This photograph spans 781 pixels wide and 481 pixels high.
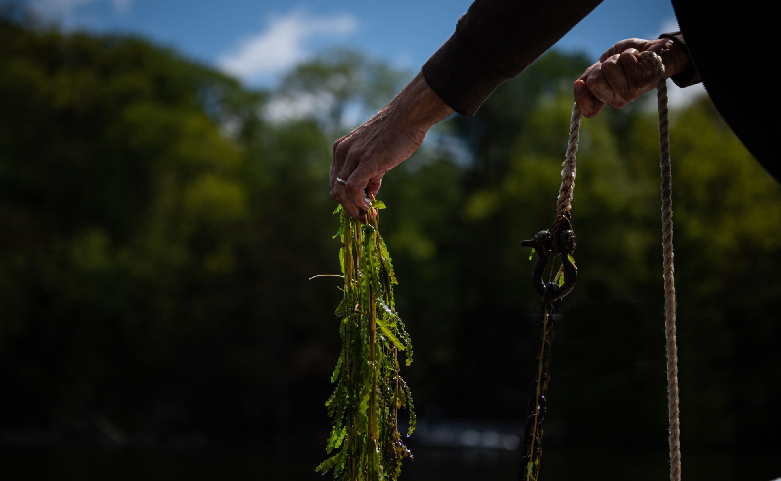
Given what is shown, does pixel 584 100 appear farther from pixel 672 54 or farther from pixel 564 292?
pixel 564 292

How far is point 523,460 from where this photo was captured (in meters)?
1.51

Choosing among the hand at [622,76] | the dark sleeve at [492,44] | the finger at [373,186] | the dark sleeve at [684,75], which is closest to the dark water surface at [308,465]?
the dark sleeve at [684,75]

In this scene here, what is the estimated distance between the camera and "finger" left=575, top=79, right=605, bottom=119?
171 cm

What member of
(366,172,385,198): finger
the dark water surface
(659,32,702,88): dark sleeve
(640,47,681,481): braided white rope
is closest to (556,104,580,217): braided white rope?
(640,47,681,481): braided white rope

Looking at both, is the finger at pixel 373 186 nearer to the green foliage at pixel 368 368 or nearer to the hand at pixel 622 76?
Answer: the green foliage at pixel 368 368

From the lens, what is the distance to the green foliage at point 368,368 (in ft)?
5.89

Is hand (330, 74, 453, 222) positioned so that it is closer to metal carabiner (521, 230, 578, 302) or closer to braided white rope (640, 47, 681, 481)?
metal carabiner (521, 230, 578, 302)

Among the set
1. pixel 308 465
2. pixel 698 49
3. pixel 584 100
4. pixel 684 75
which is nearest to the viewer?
pixel 698 49

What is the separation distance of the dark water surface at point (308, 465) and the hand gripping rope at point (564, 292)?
20.8 meters

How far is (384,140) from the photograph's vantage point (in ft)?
5.43

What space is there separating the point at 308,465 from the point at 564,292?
2499cm

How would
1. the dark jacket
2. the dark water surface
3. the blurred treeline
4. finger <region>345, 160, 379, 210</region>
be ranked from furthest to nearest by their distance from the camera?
the blurred treeline < the dark water surface < finger <region>345, 160, 379, 210</region> < the dark jacket

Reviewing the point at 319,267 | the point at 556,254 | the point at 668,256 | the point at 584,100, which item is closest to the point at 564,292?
the point at 556,254

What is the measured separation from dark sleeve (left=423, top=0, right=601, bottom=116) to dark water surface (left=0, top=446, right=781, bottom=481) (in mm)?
21213
